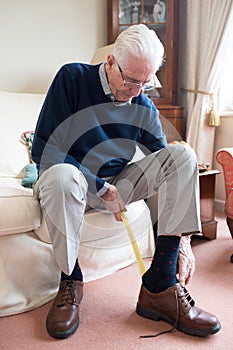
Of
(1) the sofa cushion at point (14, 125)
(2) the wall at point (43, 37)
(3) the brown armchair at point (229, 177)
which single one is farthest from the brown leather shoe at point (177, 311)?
(2) the wall at point (43, 37)

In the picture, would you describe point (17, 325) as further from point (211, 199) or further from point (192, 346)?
point (211, 199)

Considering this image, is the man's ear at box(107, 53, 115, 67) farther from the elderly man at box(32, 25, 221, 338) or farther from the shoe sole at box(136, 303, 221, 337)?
the shoe sole at box(136, 303, 221, 337)

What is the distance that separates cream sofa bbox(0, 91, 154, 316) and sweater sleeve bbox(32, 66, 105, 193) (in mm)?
173

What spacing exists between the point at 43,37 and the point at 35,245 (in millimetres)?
1589

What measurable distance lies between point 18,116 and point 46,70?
64 cm

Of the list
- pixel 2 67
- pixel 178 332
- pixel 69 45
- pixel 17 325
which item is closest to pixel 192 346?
pixel 178 332

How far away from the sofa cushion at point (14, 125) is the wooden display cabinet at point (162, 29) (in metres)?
0.92

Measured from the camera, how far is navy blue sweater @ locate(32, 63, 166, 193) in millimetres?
1302

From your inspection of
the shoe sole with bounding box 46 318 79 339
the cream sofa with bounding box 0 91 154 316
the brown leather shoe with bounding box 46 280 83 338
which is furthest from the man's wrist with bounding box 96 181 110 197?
the shoe sole with bounding box 46 318 79 339

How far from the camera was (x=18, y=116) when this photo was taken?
2025mm

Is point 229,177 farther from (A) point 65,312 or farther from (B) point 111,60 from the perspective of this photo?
(A) point 65,312

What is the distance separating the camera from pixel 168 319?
50.1 inches

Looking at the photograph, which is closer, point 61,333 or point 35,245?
point 61,333

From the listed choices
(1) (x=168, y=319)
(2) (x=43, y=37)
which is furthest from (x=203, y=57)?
(1) (x=168, y=319)
